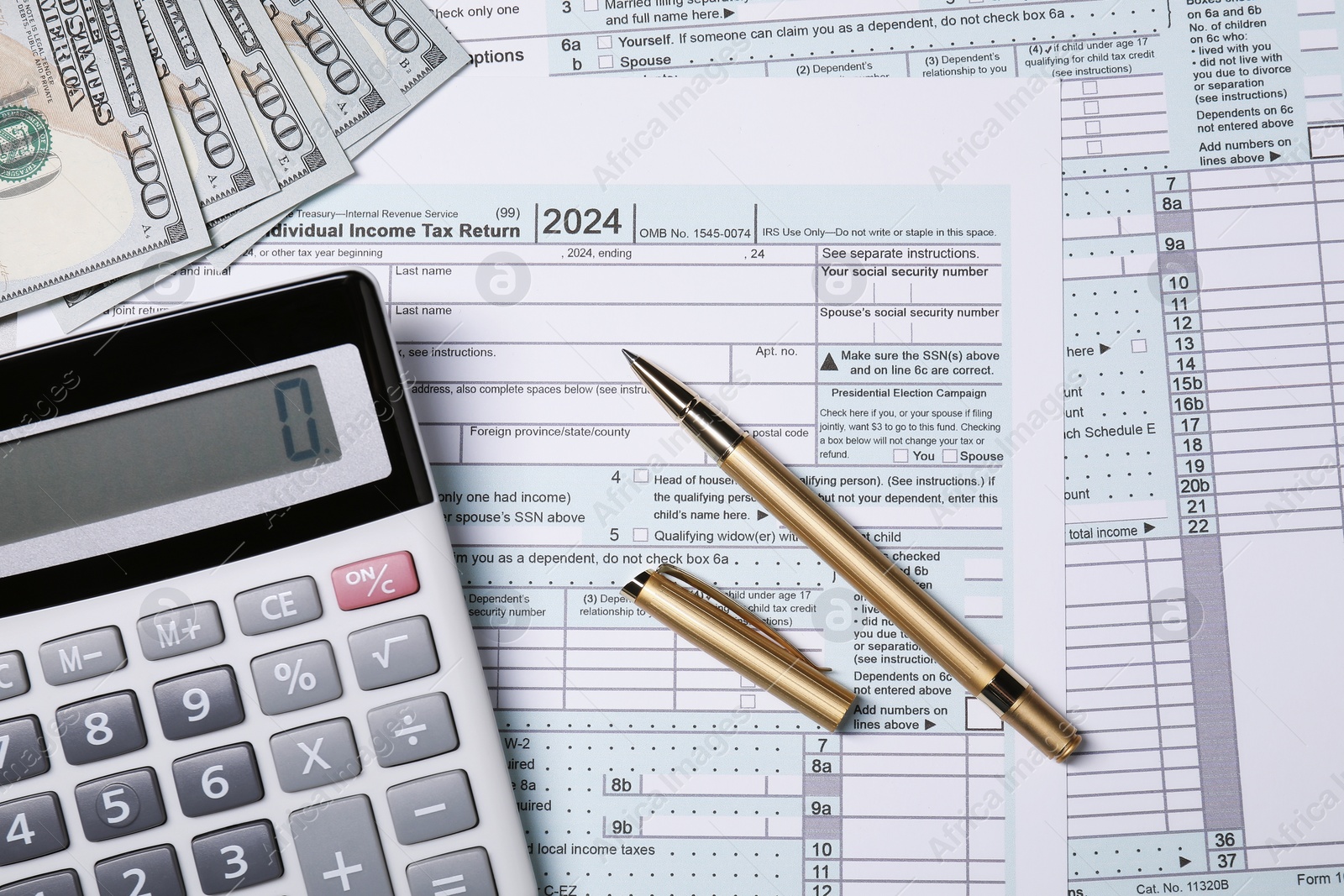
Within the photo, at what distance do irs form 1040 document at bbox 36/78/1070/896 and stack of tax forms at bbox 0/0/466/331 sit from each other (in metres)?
0.02

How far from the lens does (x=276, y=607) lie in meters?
0.41

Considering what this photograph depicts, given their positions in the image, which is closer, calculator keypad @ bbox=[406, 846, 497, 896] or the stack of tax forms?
calculator keypad @ bbox=[406, 846, 497, 896]

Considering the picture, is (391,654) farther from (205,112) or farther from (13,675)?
(205,112)

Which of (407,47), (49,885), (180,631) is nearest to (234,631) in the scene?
(180,631)

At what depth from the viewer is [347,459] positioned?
0.42m

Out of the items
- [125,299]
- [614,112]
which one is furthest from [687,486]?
[125,299]

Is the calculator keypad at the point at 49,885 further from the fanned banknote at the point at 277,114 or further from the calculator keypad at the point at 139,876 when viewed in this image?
the fanned banknote at the point at 277,114

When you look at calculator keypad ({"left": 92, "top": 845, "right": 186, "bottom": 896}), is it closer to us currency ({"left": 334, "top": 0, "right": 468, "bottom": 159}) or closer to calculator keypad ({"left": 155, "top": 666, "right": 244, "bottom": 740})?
calculator keypad ({"left": 155, "top": 666, "right": 244, "bottom": 740})

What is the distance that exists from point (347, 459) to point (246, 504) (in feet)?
0.17

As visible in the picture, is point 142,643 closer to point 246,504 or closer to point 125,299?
point 246,504

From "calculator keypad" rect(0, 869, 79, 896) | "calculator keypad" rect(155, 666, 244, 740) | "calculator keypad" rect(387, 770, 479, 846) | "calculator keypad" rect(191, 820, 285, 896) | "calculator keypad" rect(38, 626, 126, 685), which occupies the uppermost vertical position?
"calculator keypad" rect(38, 626, 126, 685)

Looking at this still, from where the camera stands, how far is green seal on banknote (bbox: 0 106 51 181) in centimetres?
52

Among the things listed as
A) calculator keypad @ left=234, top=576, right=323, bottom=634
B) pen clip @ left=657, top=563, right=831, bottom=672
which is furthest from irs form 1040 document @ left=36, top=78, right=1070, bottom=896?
calculator keypad @ left=234, top=576, right=323, bottom=634

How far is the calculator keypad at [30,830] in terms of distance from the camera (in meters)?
0.40
